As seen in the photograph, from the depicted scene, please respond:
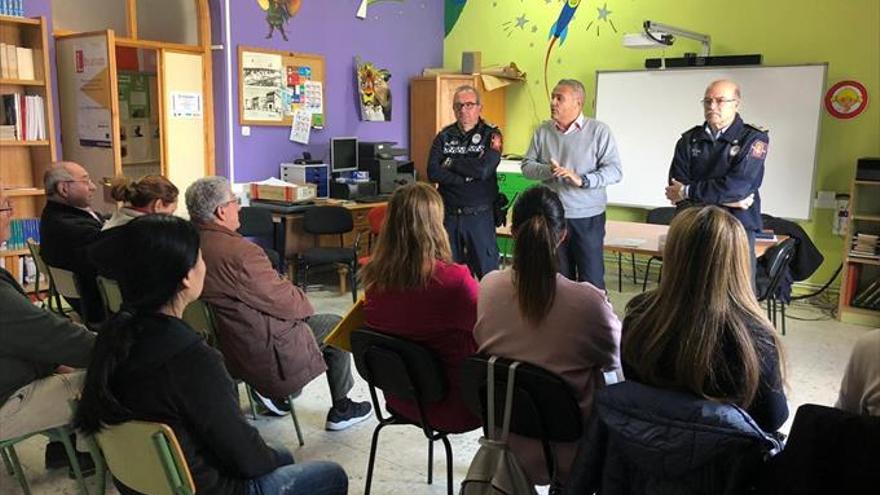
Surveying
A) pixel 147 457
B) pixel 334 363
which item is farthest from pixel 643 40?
pixel 147 457

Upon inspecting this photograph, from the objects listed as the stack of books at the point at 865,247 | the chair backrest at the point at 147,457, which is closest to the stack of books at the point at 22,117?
the chair backrest at the point at 147,457

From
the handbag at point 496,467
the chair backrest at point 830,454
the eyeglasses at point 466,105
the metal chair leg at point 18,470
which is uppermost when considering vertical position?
the eyeglasses at point 466,105

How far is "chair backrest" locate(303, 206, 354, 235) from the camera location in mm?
5617

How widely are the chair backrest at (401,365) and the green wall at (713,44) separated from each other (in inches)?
182

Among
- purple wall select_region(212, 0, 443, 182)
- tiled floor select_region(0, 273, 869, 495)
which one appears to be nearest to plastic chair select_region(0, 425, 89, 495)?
tiled floor select_region(0, 273, 869, 495)

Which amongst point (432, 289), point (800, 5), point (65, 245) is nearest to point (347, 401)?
point (432, 289)

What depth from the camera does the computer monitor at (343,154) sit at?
6504 millimetres

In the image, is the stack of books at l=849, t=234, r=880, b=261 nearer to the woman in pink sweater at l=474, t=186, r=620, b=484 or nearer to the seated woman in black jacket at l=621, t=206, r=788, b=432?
the woman in pink sweater at l=474, t=186, r=620, b=484

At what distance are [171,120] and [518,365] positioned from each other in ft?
15.6

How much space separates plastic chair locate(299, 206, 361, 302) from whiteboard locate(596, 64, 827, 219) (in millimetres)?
2542

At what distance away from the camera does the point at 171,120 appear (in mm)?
5832

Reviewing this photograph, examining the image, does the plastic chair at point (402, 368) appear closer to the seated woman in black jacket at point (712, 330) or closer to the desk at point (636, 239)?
the seated woman in black jacket at point (712, 330)

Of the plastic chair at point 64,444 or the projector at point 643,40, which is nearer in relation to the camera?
the plastic chair at point 64,444

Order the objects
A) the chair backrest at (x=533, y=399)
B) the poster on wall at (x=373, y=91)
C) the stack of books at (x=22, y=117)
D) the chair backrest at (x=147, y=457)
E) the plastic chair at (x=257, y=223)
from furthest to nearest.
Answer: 1. the poster on wall at (x=373, y=91)
2. the plastic chair at (x=257, y=223)
3. the stack of books at (x=22, y=117)
4. the chair backrest at (x=533, y=399)
5. the chair backrest at (x=147, y=457)
